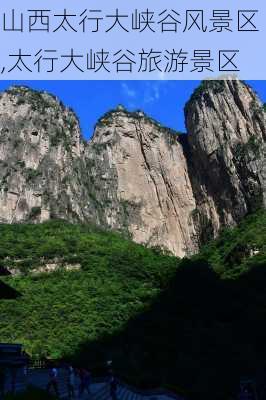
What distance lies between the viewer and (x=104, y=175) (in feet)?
336

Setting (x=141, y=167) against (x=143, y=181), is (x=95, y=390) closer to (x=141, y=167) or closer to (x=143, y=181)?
(x=143, y=181)

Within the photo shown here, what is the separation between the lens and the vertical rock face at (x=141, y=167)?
8969cm

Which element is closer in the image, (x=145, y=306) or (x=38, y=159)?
(x=145, y=306)

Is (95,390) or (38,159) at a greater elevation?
(38,159)

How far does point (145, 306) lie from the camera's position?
2249 inches

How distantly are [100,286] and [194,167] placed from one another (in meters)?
46.6

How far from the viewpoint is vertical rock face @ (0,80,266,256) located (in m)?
89.7

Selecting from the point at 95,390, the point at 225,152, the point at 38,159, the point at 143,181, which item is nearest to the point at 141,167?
the point at 143,181

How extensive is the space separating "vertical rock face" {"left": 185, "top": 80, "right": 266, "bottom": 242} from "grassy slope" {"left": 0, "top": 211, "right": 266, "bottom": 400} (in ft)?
21.8

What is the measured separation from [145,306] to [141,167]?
166 ft

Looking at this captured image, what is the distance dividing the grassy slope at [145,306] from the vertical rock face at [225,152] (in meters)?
6.66

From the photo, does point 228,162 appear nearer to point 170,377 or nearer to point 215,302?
point 215,302

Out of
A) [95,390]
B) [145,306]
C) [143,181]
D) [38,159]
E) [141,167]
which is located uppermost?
[141,167]

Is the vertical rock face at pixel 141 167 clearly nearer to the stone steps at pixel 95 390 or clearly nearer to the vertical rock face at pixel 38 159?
the vertical rock face at pixel 38 159
